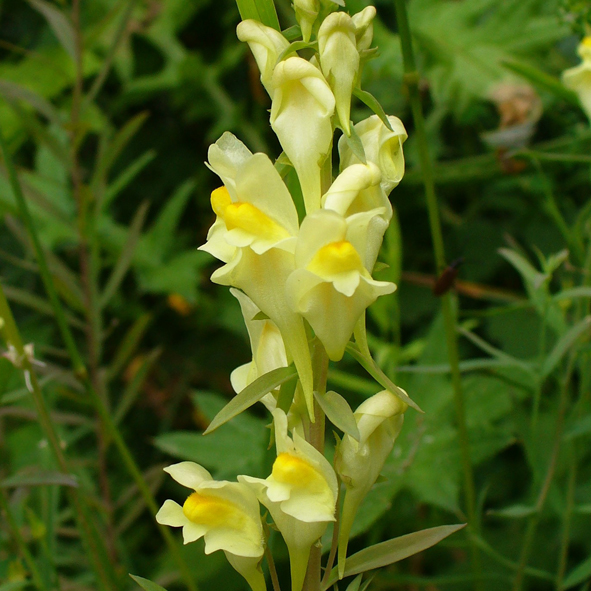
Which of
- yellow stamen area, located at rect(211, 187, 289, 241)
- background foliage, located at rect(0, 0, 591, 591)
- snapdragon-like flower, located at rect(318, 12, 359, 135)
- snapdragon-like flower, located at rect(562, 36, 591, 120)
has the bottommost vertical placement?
background foliage, located at rect(0, 0, 591, 591)

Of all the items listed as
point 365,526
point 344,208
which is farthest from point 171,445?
point 344,208

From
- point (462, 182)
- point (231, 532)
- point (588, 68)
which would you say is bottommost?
point (462, 182)

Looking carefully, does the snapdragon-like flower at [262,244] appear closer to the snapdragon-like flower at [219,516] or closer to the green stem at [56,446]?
the snapdragon-like flower at [219,516]

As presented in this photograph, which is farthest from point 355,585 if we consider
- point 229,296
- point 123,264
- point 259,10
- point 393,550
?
point 229,296

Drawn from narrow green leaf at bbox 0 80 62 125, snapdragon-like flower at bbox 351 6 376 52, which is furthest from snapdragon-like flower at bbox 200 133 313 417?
narrow green leaf at bbox 0 80 62 125

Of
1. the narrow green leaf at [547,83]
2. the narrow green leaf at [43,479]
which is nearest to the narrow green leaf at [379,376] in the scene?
the narrow green leaf at [43,479]

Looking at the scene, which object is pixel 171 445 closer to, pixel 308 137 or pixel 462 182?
pixel 308 137

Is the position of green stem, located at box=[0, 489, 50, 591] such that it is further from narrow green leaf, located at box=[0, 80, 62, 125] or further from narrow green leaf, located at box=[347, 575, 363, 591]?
narrow green leaf, located at box=[0, 80, 62, 125]
